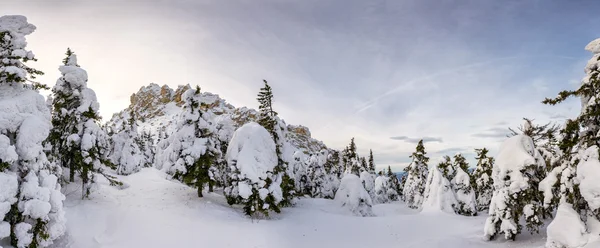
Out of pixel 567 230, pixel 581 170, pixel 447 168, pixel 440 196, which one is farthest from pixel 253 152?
pixel 447 168

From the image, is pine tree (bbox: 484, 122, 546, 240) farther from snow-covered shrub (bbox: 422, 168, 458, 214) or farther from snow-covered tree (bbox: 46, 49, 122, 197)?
snow-covered tree (bbox: 46, 49, 122, 197)

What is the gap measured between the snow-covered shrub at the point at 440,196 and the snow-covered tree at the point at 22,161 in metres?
31.7

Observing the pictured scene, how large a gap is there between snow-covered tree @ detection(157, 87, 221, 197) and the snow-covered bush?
1503 centimetres

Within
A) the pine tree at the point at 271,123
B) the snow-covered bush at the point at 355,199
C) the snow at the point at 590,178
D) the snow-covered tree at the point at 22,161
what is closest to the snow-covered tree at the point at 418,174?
the snow-covered bush at the point at 355,199

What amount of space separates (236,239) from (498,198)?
14.7 meters

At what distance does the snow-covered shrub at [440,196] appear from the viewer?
31.2 meters

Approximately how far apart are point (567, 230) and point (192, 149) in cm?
2037

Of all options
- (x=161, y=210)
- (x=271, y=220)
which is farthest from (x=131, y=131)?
(x=271, y=220)

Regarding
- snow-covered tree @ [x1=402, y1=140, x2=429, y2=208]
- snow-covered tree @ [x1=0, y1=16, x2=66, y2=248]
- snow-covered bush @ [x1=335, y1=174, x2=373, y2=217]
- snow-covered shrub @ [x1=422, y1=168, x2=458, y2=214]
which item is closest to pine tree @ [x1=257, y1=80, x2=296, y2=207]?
snow-covered bush @ [x1=335, y1=174, x2=373, y2=217]

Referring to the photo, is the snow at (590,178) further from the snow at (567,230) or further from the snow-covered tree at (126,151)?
the snow-covered tree at (126,151)

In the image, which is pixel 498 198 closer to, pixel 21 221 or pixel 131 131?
pixel 21 221

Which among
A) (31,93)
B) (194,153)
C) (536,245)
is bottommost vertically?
(536,245)

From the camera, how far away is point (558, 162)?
1283cm

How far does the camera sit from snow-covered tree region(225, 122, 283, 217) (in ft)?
65.3
